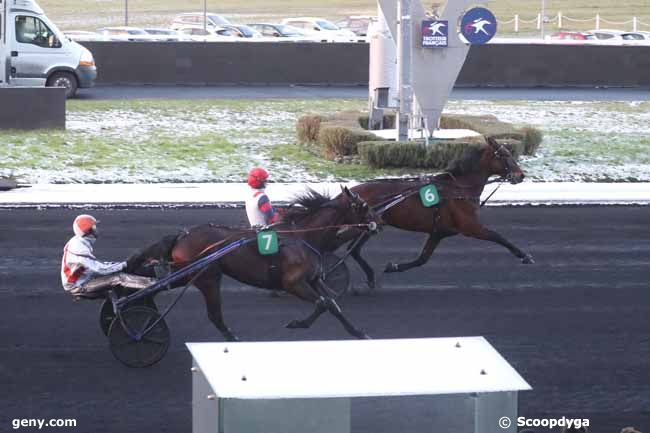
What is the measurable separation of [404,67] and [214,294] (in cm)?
1322

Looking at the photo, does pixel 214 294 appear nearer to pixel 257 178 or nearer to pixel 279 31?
pixel 257 178

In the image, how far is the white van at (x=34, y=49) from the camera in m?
31.0

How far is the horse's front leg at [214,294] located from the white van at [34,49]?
21556mm

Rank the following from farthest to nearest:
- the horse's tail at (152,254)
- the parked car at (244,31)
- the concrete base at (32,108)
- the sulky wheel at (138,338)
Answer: the parked car at (244,31) → the concrete base at (32,108) → the horse's tail at (152,254) → the sulky wheel at (138,338)

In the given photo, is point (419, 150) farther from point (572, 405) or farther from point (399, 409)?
point (399, 409)

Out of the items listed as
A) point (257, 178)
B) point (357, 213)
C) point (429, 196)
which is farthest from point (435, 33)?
point (357, 213)

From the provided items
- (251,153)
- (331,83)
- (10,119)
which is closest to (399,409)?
(251,153)

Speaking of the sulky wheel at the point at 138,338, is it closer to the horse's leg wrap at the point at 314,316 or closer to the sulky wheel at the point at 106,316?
the sulky wheel at the point at 106,316

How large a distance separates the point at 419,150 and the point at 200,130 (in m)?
6.89

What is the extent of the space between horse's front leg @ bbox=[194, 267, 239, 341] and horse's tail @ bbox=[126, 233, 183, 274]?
0.36 m

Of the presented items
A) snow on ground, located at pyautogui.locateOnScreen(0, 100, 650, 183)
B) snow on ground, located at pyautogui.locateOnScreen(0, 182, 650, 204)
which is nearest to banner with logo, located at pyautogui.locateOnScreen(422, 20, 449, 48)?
snow on ground, located at pyautogui.locateOnScreen(0, 100, 650, 183)

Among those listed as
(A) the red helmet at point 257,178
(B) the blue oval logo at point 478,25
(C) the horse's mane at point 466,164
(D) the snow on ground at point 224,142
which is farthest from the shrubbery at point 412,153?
(A) the red helmet at point 257,178

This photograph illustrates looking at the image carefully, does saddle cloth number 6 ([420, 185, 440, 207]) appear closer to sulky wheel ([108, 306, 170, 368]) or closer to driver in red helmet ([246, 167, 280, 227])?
driver in red helmet ([246, 167, 280, 227])

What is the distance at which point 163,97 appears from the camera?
3356 cm
